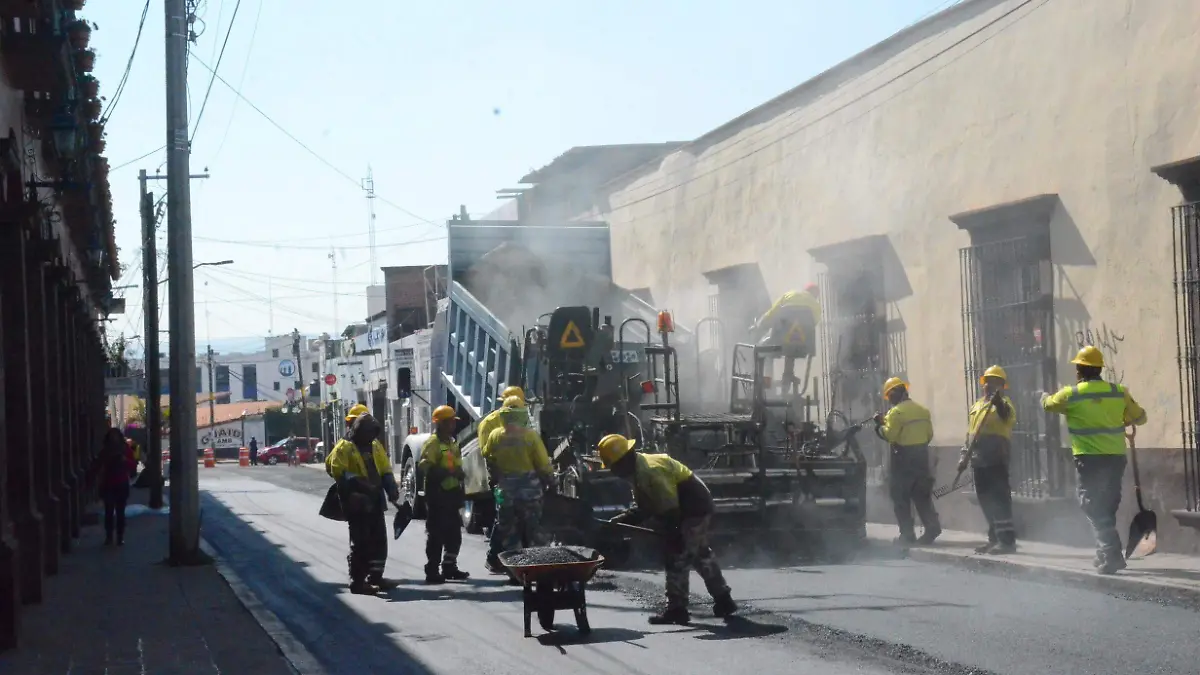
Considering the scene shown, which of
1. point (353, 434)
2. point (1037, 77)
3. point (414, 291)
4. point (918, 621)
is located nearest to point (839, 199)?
point (1037, 77)

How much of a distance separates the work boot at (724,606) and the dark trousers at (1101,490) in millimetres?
3311

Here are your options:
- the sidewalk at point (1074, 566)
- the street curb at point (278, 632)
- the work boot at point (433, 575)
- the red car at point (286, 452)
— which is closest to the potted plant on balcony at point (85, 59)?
the street curb at point (278, 632)

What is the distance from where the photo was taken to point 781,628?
919cm

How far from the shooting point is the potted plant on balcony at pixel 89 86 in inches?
679

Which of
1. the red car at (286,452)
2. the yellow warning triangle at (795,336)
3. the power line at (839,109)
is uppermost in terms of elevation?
the power line at (839,109)

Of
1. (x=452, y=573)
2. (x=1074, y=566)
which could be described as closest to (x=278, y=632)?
(x=452, y=573)

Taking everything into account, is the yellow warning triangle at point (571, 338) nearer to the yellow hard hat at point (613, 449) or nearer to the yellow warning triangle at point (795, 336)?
the yellow warning triangle at point (795, 336)

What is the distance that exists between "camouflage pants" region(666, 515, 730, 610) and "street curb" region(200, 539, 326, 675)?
248cm

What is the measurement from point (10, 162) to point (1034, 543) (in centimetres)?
1038

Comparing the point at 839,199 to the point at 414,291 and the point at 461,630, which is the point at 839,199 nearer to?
the point at 461,630

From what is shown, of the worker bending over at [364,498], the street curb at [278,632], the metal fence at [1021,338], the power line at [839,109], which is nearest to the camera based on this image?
the street curb at [278,632]

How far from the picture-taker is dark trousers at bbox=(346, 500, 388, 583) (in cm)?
1209

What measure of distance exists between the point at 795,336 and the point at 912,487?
2.00 meters

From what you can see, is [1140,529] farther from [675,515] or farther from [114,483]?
[114,483]
